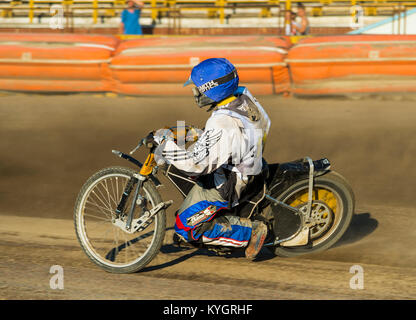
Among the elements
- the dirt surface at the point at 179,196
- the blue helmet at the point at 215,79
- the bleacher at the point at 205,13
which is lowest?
the dirt surface at the point at 179,196

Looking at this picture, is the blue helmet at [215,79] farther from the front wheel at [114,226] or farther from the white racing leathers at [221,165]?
the front wheel at [114,226]

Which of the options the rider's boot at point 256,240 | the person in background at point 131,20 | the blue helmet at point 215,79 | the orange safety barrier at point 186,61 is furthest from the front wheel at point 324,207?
the person in background at point 131,20

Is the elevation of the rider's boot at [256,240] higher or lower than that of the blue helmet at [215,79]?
lower

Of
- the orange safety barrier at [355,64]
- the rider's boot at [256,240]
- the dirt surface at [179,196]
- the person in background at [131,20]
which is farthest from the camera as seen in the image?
the person in background at [131,20]

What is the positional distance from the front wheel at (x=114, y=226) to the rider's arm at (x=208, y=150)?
0.37 m

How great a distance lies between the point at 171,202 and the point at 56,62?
9311 millimetres

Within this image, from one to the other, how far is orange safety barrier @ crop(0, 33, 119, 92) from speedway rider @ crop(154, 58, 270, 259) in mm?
8862

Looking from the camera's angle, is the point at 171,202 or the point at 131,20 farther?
the point at 131,20

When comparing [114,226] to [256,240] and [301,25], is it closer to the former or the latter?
[256,240]

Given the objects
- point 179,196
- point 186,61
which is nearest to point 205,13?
point 186,61

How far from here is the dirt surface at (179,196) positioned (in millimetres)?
4496

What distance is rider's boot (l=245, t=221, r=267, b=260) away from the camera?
495cm

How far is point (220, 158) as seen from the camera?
461 cm

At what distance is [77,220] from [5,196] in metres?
2.76
